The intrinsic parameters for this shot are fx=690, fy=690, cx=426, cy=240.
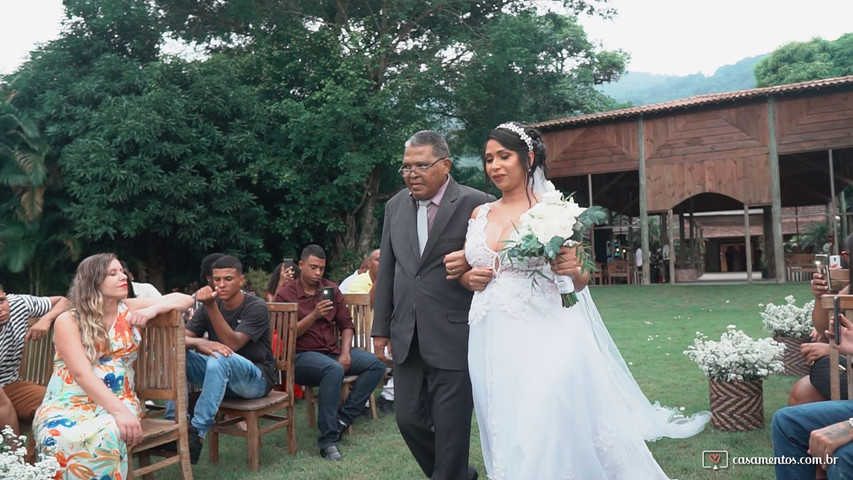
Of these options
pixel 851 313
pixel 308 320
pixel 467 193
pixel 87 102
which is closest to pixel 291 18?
pixel 87 102

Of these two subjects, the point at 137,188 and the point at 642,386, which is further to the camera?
the point at 137,188

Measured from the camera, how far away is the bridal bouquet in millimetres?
3225

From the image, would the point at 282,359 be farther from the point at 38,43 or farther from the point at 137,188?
the point at 38,43

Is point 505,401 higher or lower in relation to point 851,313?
lower

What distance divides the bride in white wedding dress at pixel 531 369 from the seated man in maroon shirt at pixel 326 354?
224cm

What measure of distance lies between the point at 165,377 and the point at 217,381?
508mm

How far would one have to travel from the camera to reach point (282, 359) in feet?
18.5

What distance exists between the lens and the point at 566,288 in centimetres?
340

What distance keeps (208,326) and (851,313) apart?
170 inches

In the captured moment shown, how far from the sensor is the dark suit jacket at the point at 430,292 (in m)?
3.68

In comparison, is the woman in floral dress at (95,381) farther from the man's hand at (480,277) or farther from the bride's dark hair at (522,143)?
the bride's dark hair at (522,143)

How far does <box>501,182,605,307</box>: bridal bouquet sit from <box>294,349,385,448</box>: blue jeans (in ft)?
8.79

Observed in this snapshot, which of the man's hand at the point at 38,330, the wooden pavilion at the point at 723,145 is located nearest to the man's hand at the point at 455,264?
the man's hand at the point at 38,330

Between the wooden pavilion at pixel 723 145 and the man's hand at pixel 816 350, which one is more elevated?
the wooden pavilion at pixel 723 145
